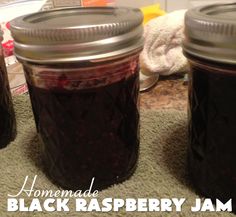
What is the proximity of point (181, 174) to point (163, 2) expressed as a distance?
0.72m

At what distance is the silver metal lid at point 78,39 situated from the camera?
0.42 metres

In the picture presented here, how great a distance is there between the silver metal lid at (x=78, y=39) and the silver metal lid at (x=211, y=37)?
0.07 metres

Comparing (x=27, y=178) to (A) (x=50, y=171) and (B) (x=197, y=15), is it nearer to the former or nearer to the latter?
(A) (x=50, y=171)

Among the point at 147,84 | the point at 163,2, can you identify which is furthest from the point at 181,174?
the point at 163,2

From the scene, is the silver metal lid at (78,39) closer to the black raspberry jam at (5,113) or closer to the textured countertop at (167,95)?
the black raspberry jam at (5,113)

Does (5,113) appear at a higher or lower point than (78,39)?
lower

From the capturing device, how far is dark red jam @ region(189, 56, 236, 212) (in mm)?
408

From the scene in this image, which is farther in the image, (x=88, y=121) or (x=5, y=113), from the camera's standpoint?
(x=5, y=113)

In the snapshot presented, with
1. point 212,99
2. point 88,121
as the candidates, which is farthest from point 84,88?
point 212,99

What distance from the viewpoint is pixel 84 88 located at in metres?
0.45

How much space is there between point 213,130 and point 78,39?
0.19 m

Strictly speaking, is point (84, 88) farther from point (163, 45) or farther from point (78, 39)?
point (163, 45)

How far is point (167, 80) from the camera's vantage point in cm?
84

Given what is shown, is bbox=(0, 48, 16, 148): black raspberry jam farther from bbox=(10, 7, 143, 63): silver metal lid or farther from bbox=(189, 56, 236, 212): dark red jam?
bbox=(189, 56, 236, 212): dark red jam
